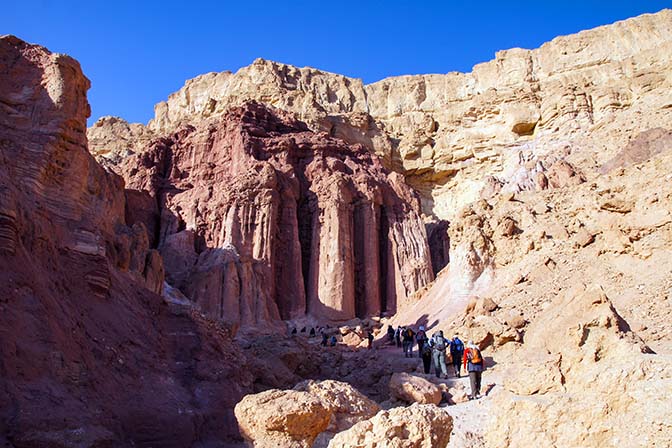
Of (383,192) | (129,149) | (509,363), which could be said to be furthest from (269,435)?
(129,149)

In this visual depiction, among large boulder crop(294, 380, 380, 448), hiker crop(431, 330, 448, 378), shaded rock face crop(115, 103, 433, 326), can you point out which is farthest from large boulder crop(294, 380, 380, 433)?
shaded rock face crop(115, 103, 433, 326)

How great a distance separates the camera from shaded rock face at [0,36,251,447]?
30.7 ft

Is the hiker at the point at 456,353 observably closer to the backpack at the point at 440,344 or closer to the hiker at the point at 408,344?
the backpack at the point at 440,344

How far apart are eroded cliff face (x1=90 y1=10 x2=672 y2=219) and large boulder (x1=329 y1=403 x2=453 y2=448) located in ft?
130

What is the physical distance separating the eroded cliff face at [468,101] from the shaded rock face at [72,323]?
113ft

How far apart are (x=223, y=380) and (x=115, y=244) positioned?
6.22 meters

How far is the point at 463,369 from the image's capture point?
1598cm

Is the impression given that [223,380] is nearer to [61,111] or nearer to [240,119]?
[61,111]

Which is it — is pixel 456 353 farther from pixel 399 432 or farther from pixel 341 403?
pixel 399 432

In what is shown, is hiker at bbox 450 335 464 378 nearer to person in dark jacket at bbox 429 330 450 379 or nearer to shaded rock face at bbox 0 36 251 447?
person in dark jacket at bbox 429 330 450 379

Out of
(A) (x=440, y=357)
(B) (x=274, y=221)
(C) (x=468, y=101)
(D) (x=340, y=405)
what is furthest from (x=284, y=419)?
(C) (x=468, y=101)

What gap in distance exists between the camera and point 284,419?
8.59 m

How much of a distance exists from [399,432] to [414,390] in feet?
23.0

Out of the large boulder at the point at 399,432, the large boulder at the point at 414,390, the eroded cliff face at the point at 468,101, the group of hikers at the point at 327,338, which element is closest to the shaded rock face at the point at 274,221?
the group of hikers at the point at 327,338
